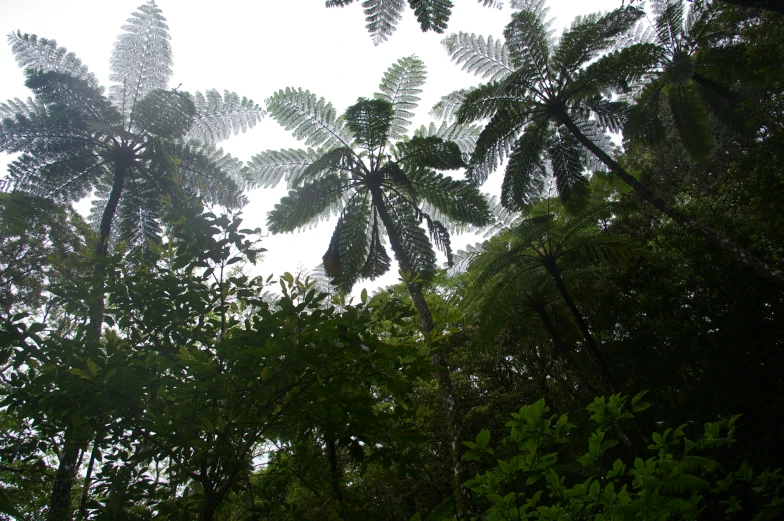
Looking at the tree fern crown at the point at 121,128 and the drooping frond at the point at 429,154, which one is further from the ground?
the tree fern crown at the point at 121,128

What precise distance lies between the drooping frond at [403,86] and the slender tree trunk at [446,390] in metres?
1.77

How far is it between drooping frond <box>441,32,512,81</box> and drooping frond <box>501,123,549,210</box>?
1.54 m

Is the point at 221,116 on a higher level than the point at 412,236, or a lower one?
higher

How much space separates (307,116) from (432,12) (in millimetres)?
5688

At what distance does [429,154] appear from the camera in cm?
756

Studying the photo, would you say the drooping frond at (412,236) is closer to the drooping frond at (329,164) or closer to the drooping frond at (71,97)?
the drooping frond at (329,164)

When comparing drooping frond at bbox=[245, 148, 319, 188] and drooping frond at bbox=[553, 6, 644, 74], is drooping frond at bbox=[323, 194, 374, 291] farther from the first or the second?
drooping frond at bbox=[553, 6, 644, 74]

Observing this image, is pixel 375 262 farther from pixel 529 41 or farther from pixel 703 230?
pixel 703 230

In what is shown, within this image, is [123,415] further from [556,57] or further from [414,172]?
[556,57]

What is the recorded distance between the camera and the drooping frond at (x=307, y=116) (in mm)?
8234

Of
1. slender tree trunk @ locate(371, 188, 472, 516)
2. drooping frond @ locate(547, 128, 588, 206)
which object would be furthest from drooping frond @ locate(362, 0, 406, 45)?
→ drooping frond @ locate(547, 128, 588, 206)

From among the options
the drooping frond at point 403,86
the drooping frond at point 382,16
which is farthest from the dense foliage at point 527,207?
the drooping frond at point 382,16

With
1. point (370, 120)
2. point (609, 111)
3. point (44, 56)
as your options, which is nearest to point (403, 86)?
point (370, 120)

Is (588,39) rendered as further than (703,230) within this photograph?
Yes
